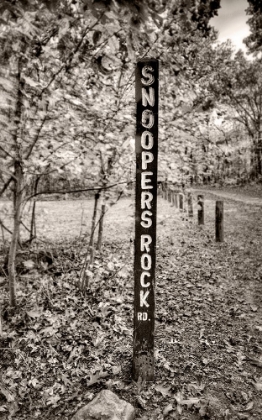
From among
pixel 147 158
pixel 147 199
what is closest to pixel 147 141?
pixel 147 158

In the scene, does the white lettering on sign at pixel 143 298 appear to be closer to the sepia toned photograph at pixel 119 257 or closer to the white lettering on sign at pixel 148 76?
the sepia toned photograph at pixel 119 257

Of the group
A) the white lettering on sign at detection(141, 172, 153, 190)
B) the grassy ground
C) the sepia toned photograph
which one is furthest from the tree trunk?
the white lettering on sign at detection(141, 172, 153, 190)

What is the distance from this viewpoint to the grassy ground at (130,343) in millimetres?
3037

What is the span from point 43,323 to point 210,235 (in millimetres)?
6157

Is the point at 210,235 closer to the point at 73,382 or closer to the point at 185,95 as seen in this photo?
the point at 185,95

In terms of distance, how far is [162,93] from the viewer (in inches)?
205

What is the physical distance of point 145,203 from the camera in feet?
9.41

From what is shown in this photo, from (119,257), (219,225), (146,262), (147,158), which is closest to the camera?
(147,158)

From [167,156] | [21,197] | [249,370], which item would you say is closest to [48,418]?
[249,370]

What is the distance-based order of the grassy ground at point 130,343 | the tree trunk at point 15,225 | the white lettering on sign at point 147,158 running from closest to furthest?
the white lettering on sign at point 147,158 → the grassy ground at point 130,343 → the tree trunk at point 15,225

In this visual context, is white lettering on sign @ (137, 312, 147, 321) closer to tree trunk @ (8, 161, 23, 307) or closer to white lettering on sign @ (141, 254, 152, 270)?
white lettering on sign @ (141, 254, 152, 270)

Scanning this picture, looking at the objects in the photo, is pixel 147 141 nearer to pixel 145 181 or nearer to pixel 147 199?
pixel 145 181

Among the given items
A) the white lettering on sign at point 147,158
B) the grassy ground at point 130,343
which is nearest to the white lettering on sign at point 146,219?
the white lettering on sign at point 147,158

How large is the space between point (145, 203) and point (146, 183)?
19cm
